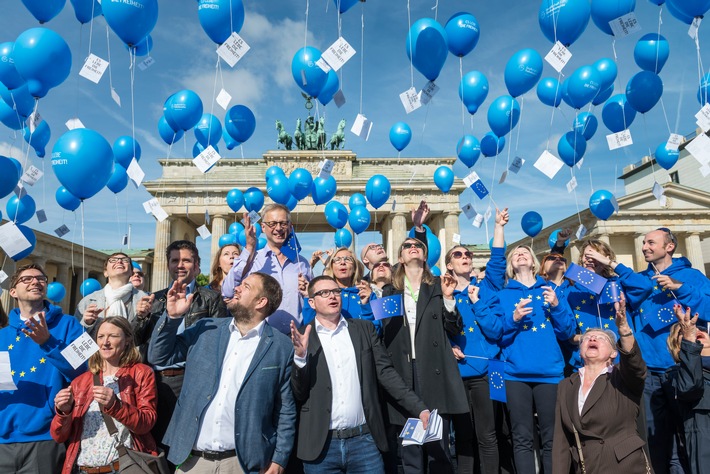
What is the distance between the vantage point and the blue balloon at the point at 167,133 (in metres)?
10.3

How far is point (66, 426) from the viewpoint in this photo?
3.15 metres

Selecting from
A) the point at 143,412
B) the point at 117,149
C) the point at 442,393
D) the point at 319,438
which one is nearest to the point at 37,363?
the point at 143,412

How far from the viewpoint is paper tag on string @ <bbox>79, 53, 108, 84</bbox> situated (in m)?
5.75

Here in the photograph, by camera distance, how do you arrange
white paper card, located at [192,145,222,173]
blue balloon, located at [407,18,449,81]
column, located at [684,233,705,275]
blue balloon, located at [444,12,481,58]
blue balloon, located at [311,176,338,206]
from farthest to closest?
column, located at [684,233,705,275], blue balloon, located at [311,176,338,206], blue balloon, located at [444,12,481,58], blue balloon, located at [407,18,449,81], white paper card, located at [192,145,222,173]

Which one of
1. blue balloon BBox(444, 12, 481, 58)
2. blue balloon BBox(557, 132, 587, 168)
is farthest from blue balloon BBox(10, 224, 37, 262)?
blue balloon BBox(557, 132, 587, 168)

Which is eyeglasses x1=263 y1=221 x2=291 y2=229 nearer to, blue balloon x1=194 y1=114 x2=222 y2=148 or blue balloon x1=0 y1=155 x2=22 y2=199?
blue balloon x1=0 y1=155 x2=22 y2=199

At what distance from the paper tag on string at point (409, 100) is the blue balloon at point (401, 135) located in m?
4.65

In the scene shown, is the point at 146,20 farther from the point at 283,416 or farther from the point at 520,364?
the point at 520,364

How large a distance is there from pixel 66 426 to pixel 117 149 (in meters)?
9.15

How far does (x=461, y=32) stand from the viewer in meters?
7.86

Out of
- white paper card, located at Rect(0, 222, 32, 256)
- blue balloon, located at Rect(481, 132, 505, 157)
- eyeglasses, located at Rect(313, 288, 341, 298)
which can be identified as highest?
blue balloon, located at Rect(481, 132, 505, 157)

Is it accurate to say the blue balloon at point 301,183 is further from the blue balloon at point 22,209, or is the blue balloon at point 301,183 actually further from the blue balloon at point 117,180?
the blue balloon at point 22,209

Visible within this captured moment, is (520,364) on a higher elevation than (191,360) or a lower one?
lower

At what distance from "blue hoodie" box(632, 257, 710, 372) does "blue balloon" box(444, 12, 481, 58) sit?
15.8 feet
